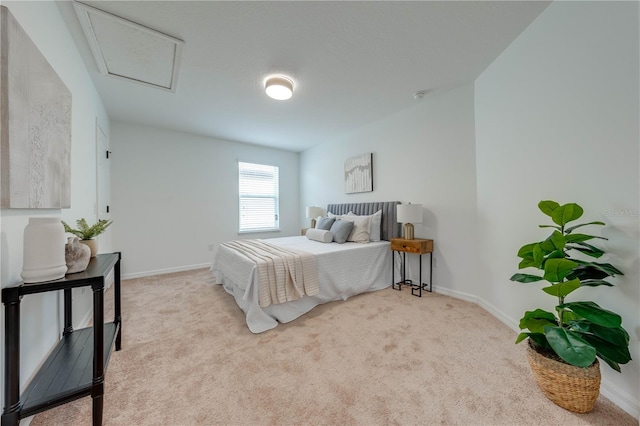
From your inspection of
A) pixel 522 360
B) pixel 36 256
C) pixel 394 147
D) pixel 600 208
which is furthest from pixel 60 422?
pixel 394 147

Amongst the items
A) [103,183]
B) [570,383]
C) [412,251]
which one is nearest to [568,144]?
[570,383]

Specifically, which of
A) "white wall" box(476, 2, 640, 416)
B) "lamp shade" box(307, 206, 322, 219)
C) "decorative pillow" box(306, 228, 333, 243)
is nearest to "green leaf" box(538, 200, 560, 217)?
"white wall" box(476, 2, 640, 416)

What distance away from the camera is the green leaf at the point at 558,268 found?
3.92 ft

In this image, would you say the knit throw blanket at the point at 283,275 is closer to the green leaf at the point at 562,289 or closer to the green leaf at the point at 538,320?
the green leaf at the point at 538,320

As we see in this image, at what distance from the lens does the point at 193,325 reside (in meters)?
2.20

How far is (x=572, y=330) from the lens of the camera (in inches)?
48.4

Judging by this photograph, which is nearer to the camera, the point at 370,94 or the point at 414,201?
the point at 370,94

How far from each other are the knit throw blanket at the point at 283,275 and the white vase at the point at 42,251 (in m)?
1.29

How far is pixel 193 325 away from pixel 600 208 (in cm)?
318

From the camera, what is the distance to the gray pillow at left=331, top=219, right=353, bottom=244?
337 cm

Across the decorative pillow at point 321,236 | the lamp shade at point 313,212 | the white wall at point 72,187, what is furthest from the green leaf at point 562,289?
the lamp shade at point 313,212

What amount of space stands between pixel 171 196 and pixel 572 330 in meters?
5.00

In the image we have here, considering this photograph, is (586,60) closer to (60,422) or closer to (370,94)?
(370,94)

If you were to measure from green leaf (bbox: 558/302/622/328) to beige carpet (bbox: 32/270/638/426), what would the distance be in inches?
21.3
